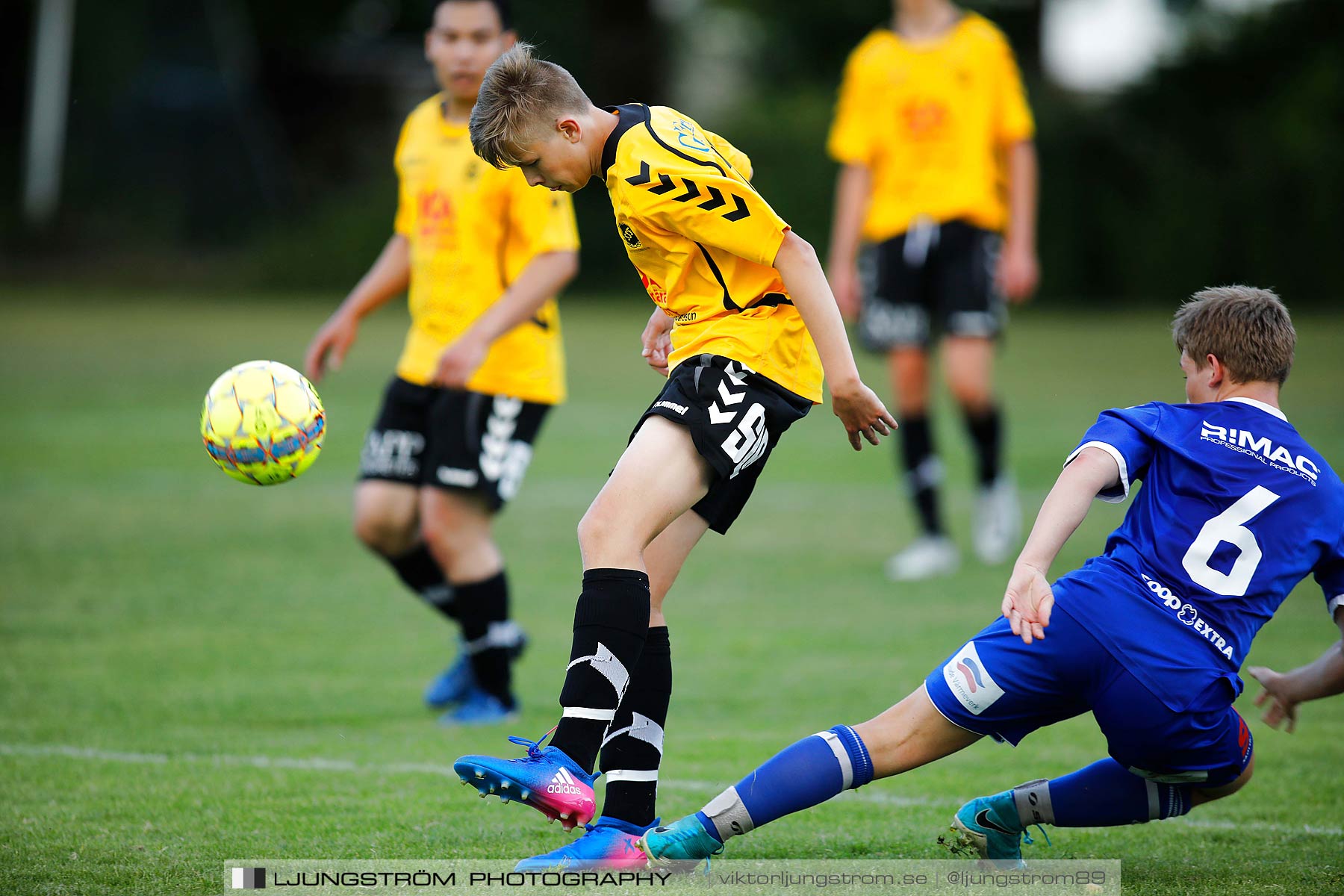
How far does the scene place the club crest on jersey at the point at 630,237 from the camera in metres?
3.63

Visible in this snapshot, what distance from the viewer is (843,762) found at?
3309 mm

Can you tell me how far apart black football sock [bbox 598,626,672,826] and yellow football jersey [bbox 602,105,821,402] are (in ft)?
2.51

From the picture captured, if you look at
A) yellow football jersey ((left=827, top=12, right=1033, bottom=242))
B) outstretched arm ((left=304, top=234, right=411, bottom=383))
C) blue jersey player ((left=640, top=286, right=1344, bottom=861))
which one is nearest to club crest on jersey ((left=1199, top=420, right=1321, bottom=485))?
blue jersey player ((left=640, top=286, right=1344, bottom=861))

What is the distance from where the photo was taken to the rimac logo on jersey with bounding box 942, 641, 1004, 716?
3.22 meters

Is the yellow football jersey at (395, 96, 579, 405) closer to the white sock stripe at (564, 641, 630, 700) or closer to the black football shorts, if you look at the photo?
the white sock stripe at (564, 641, 630, 700)

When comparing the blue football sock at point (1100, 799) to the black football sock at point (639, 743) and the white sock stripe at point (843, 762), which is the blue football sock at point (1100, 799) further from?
the black football sock at point (639, 743)

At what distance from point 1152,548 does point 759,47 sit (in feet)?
116

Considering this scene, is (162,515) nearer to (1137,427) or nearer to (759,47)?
(1137,427)

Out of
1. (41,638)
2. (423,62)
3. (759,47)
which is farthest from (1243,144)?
(41,638)

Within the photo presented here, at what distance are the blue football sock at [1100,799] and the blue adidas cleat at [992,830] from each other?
0.03 metres

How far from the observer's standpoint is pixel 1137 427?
3236 mm

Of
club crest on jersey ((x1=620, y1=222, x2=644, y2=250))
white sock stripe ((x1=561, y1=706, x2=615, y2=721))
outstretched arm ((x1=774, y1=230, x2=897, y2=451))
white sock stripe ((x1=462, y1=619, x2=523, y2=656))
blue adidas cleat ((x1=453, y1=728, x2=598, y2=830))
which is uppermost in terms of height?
club crest on jersey ((x1=620, y1=222, x2=644, y2=250))

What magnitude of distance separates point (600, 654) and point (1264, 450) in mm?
1548

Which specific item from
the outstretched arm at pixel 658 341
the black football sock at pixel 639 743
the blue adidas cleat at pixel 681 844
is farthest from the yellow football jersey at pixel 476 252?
the blue adidas cleat at pixel 681 844
